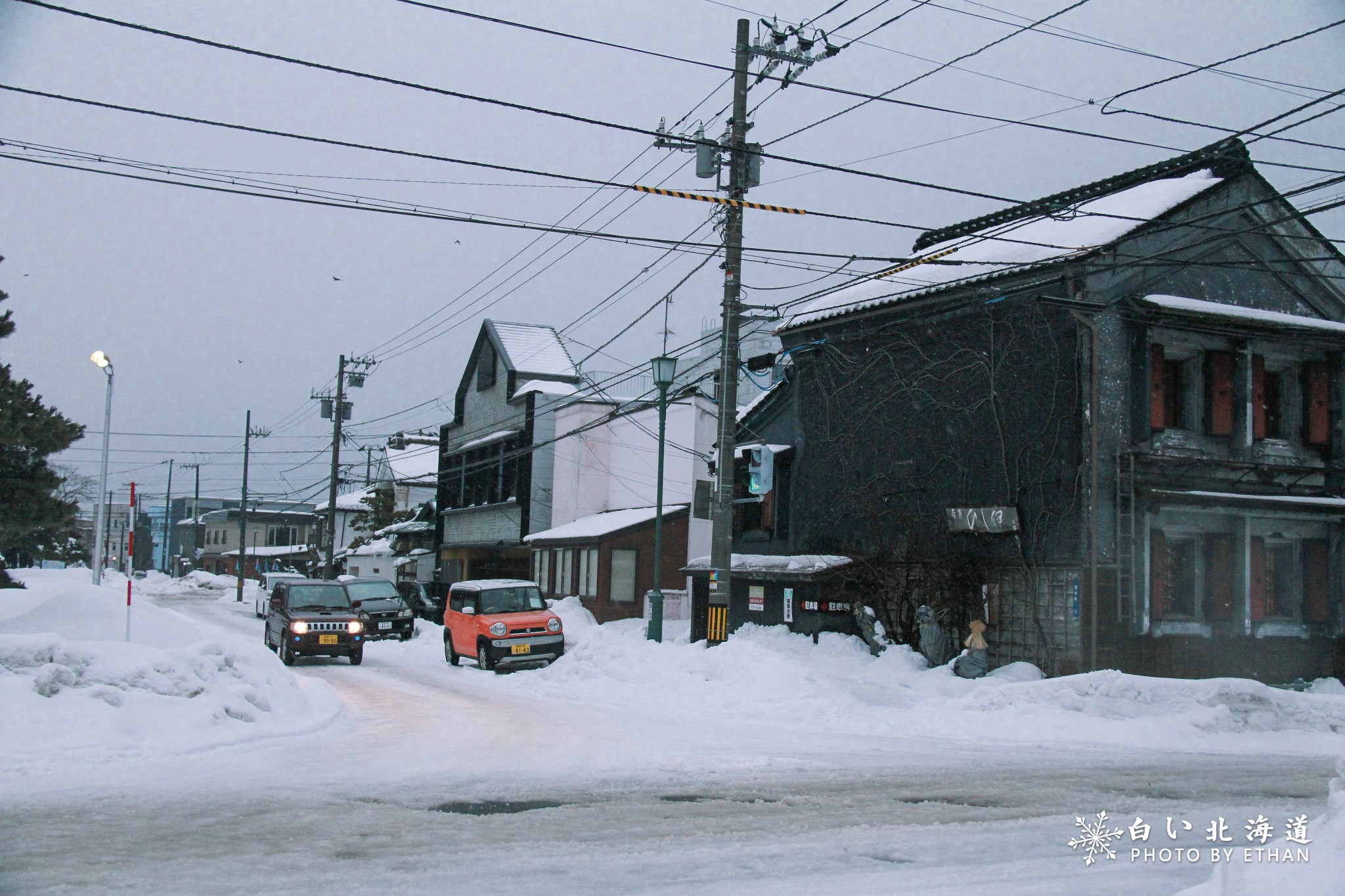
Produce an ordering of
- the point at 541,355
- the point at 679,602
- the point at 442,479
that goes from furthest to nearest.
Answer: the point at 442,479 < the point at 541,355 < the point at 679,602

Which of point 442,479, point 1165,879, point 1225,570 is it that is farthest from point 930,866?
point 442,479

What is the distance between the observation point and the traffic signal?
72.2 ft

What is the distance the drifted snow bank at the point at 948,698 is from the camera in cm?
1394

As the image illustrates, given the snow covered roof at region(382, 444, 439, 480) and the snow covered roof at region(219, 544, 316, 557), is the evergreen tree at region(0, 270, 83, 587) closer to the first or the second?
the snow covered roof at region(382, 444, 439, 480)

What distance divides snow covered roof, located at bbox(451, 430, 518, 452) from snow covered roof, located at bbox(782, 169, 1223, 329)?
19.2m

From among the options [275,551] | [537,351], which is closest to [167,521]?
[275,551]

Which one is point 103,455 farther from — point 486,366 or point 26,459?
point 486,366

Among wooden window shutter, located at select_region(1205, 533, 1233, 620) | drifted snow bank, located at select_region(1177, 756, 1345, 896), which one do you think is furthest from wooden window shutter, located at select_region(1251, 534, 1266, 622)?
drifted snow bank, located at select_region(1177, 756, 1345, 896)

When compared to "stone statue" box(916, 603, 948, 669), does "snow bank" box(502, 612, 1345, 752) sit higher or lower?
lower

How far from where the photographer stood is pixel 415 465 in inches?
2542

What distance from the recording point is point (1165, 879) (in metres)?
6.90

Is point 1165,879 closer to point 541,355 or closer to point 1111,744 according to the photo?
point 1111,744

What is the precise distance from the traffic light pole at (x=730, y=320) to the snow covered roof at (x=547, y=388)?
70.7 ft

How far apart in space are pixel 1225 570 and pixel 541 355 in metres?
29.6
